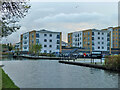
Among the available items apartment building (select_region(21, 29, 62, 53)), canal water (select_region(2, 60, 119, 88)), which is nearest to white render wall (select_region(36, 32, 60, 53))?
apartment building (select_region(21, 29, 62, 53))

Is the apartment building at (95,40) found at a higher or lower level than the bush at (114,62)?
higher

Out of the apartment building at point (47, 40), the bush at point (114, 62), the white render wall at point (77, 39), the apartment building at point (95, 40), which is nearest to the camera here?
the bush at point (114, 62)

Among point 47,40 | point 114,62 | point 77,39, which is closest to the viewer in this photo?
point 114,62

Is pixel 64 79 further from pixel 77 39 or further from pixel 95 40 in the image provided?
pixel 77 39

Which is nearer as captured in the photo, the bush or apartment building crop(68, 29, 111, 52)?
the bush

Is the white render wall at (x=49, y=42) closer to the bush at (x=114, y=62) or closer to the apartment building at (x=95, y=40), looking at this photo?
the apartment building at (x=95, y=40)

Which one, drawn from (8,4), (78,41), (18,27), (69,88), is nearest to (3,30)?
(18,27)

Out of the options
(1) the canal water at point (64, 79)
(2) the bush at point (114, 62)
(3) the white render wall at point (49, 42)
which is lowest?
(1) the canal water at point (64, 79)

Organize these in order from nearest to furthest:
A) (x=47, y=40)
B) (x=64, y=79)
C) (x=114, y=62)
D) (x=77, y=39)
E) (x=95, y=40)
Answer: (x=64, y=79)
(x=114, y=62)
(x=47, y=40)
(x=95, y=40)
(x=77, y=39)

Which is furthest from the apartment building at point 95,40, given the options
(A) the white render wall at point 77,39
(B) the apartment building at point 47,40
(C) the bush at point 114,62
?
(C) the bush at point 114,62

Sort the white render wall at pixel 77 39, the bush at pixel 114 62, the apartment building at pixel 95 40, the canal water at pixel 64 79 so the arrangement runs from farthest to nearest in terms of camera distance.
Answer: the white render wall at pixel 77 39 → the apartment building at pixel 95 40 → the bush at pixel 114 62 → the canal water at pixel 64 79

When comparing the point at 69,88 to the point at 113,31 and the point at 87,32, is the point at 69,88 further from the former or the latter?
the point at 113,31

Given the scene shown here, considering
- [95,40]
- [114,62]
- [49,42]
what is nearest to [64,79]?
[114,62]

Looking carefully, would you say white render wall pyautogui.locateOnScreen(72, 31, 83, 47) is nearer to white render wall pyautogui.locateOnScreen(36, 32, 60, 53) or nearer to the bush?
white render wall pyautogui.locateOnScreen(36, 32, 60, 53)
